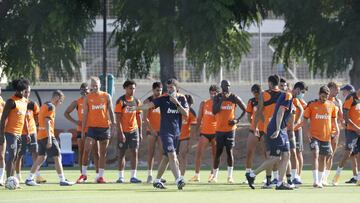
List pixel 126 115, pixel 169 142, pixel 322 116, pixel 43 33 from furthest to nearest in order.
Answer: pixel 43 33 < pixel 126 115 < pixel 322 116 < pixel 169 142

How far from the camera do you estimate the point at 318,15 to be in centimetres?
3916

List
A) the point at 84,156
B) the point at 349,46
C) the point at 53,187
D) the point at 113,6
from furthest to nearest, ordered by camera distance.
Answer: the point at 113,6
the point at 349,46
the point at 84,156
the point at 53,187

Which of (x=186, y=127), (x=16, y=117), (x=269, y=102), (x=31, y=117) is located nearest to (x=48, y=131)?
(x=31, y=117)

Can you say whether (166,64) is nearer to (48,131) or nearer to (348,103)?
(348,103)

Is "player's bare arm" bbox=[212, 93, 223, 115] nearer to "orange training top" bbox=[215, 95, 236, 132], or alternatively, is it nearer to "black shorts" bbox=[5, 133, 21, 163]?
"orange training top" bbox=[215, 95, 236, 132]

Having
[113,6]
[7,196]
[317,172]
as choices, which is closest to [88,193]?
[7,196]

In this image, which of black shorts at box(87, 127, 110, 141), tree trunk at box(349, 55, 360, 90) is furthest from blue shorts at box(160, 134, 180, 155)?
tree trunk at box(349, 55, 360, 90)

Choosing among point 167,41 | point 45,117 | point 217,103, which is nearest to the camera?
point 45,117

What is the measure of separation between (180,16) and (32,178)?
1532 cm

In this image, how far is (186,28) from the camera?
37812 millimetres

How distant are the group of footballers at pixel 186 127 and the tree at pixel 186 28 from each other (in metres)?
9.95

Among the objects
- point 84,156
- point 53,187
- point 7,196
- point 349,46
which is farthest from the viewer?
point 349,46

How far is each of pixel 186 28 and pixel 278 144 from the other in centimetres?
1670

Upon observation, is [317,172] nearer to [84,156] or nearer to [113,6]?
[84,156]
